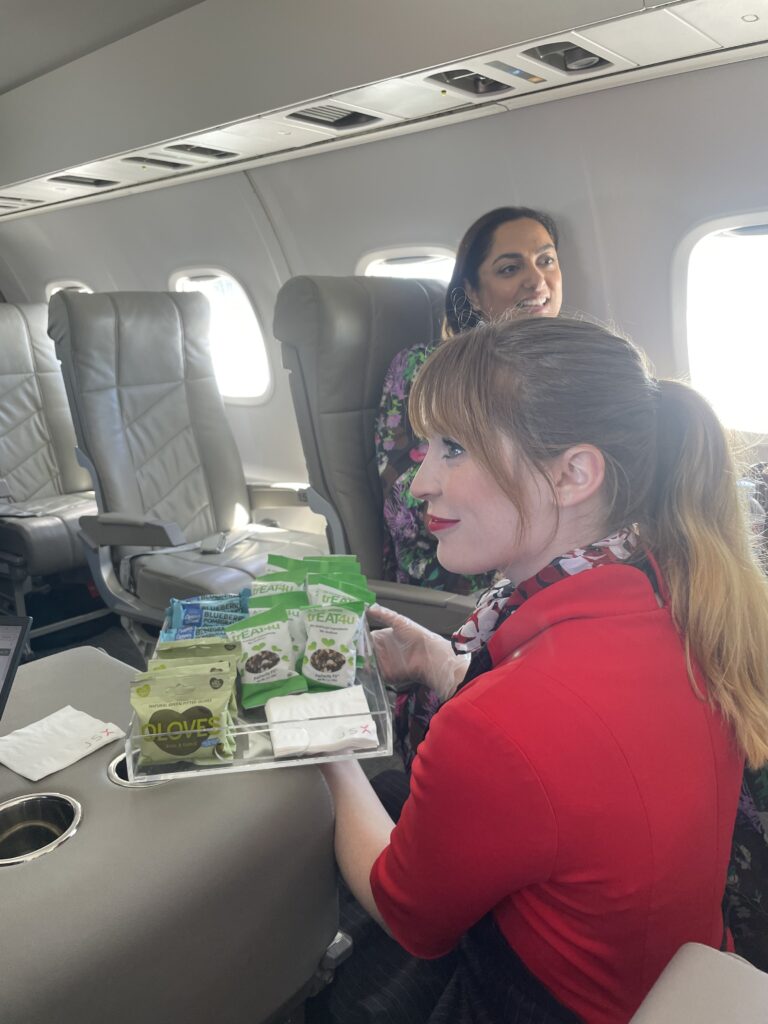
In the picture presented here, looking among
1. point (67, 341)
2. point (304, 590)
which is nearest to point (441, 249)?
point (67, 341)

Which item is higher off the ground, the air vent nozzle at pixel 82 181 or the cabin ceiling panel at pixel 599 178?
the air vent nozzle at pixel 82 181

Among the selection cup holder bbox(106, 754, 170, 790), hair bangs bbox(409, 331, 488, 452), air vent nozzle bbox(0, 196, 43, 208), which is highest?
air vent nozzle bbox(0, 196, 43, 208)

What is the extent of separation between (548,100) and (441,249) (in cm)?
90

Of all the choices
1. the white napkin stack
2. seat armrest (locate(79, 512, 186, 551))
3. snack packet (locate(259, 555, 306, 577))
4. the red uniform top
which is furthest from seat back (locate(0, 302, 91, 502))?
the red uniform top

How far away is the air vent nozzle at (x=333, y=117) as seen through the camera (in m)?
2.99

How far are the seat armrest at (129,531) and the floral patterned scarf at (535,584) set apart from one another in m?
1.82

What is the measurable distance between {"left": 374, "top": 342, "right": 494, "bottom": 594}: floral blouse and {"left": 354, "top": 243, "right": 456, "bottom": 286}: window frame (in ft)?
3.93

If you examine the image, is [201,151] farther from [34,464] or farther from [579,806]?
[579,806]

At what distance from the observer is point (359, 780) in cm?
126

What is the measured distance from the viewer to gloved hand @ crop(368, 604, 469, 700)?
65.4 inches

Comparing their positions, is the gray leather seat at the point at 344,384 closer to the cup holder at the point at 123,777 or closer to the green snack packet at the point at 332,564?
the green snack packet at the point at 332,564

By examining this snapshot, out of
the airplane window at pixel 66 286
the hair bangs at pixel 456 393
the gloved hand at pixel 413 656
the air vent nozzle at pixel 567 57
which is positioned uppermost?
the air vent nozzle at pixel 567 57

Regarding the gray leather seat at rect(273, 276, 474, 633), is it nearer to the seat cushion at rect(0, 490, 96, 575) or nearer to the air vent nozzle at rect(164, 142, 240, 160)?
the air vent nozzle at rect(164, 142, 240, 160)

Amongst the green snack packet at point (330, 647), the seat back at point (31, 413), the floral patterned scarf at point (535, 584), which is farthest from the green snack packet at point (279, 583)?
the seat back at point (31, 413)
